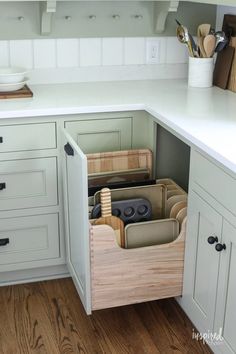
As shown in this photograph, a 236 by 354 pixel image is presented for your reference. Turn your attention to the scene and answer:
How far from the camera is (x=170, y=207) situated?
2.18 metres

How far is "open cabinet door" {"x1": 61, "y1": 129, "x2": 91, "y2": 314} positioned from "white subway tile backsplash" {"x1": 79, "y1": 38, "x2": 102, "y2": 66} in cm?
68

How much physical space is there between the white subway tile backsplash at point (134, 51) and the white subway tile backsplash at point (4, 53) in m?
0.62

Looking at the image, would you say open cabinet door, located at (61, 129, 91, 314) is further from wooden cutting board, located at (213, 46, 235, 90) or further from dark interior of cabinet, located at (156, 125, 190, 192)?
wooden cutting board, located at (213, 46, 235, 90)

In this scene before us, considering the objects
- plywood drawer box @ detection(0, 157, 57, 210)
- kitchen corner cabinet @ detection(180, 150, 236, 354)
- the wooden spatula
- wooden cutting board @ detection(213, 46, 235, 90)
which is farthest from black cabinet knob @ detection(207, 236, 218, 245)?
wooden cutting board @ detection(213, 46, 235, 90)

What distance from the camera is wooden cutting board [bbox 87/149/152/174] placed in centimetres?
227

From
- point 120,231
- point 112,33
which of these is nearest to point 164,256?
point 120,231

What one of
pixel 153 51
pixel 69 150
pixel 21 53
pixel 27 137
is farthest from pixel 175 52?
pixel 69 150

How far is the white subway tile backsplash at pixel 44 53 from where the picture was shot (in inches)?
103

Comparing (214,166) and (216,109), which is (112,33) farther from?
(214,166)

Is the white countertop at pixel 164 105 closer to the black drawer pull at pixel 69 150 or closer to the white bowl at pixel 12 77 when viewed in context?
the white bowl at pixel 12 77

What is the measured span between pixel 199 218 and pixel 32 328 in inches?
33.6

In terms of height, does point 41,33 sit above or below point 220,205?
above

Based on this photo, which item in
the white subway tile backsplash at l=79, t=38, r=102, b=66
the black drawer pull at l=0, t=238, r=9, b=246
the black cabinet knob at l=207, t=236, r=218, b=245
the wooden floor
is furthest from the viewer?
the white subway tile backsplash at l=79, t=38, r=102, b=66

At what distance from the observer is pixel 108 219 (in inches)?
77.9
